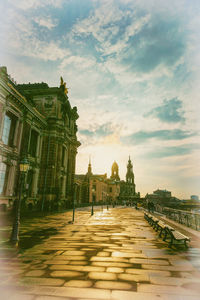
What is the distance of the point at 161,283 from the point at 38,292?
2.66m

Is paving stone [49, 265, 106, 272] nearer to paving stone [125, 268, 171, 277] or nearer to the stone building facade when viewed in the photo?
paving stone [125, 268, 171, 277]

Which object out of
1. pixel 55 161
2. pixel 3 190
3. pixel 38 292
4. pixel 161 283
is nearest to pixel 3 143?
pixel 3 190

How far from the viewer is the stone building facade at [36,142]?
17.2 m

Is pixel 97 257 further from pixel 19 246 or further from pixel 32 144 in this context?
pixel 32 144

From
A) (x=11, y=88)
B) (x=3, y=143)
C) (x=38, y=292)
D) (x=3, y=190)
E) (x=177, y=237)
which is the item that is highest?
(x=11, y=88)

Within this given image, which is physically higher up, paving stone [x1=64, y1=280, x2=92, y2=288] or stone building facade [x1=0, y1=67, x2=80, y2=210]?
stone building facade [x1=0, y1=67, x2=80, y2=210]

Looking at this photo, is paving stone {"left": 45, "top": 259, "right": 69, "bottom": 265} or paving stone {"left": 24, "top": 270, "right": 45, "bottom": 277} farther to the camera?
paving stone {"left": 45, "top": 259, "right": 69, "bottom": 265}

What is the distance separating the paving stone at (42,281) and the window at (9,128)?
588 inches

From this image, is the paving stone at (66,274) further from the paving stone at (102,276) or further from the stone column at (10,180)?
the stone column at (10,180)

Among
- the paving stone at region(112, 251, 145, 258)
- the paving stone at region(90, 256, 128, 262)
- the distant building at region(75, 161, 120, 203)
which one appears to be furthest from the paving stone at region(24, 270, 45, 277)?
the distant building at region(75, 161, 120, 203)

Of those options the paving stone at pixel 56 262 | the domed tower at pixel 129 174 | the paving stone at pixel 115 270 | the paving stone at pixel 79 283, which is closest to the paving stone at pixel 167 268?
the paving stone at pixel 115 270

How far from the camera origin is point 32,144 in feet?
77.4

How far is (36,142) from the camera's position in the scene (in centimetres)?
2445

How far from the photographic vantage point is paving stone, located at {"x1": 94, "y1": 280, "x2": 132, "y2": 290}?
4.07m
